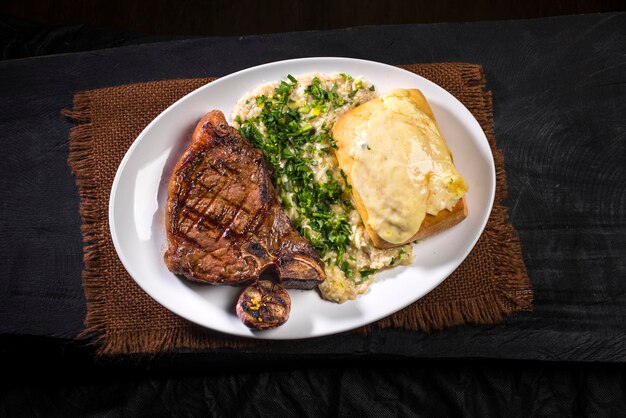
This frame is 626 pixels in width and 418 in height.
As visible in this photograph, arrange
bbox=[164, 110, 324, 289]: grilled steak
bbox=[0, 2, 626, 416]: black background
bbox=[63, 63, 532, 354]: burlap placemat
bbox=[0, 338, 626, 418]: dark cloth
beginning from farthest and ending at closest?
bbox=[0, 338, 626, 418]: dark cloth
bbox=[0, 2, 626, 416]: black background
bbox=[63, 63, 532, 354]: burlap placemat
bbox=[164, 110, 324, 289]: grilled steak

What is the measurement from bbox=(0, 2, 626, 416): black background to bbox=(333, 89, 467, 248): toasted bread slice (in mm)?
720

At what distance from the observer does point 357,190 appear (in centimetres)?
351

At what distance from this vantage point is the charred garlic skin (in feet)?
11.2

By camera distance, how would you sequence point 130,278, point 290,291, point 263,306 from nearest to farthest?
1. point 263,306
2. point 290,291
3. point 130,278

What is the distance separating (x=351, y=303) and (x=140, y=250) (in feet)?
4.12

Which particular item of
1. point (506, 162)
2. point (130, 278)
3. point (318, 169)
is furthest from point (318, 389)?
point (506, 162)

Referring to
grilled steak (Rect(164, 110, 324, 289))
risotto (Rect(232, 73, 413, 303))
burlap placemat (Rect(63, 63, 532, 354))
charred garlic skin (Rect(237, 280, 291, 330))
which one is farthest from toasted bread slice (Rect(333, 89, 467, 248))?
charred garlic skin (Rect(237, 280, 291, 330))

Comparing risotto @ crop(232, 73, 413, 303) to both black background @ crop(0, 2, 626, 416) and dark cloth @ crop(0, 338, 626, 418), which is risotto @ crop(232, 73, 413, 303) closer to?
black background @ crop(0, 2, 626, 416)

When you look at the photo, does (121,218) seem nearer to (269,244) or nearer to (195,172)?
(195,172)

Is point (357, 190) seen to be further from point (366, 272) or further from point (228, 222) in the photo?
point (228, 222)

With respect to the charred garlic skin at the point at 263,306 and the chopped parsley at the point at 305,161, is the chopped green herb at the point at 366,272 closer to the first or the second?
the chopped parsley at the point at 305,161

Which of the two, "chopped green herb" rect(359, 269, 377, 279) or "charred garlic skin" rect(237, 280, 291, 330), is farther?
"chopped green herb" rect(359, 269, 377, 279)

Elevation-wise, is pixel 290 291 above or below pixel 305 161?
below

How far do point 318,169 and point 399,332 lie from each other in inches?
46.5
